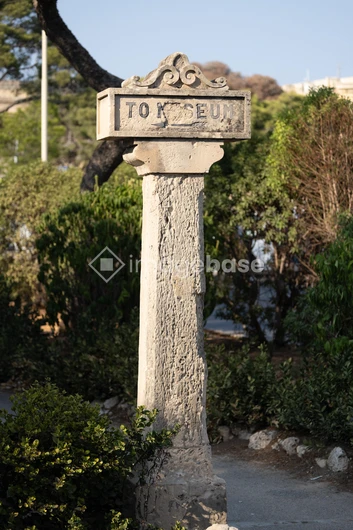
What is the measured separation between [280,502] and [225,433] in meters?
1.86

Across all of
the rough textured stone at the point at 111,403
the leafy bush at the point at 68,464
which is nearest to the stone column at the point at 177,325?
the leafy bush at the point at 68,464

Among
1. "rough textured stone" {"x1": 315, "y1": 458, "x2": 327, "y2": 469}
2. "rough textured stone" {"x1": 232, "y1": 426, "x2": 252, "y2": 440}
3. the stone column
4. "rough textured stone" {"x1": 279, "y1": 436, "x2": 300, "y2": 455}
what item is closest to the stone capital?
the stone column

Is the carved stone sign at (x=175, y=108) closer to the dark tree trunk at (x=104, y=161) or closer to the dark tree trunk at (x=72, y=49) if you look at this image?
the dark tree trunk at (x=72, y=49)

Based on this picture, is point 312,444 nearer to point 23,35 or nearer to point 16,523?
point 16,523

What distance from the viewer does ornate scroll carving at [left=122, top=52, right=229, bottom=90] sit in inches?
219

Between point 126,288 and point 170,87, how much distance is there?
5.42 meters

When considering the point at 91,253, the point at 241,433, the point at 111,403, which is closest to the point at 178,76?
the point at 241,433

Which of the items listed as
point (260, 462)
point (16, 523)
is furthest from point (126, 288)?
point (16, 523)

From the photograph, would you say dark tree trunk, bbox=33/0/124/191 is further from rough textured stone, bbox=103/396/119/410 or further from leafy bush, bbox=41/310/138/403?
rough textured stone, bbox=103/396/119/410

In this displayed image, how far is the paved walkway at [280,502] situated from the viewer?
20.6ft

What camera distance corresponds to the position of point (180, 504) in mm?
5441

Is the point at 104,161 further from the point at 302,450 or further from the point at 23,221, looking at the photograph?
the point at 302,450

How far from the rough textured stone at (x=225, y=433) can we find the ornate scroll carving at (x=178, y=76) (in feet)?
13.5

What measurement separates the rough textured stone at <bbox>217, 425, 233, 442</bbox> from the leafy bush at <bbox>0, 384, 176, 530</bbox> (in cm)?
323
